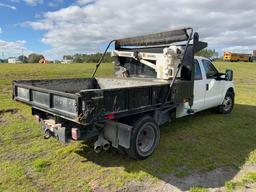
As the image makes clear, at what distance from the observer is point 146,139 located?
5.12 meters

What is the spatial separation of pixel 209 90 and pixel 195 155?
8.95 ft

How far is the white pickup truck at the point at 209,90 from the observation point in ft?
22.1

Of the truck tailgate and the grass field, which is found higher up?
the truck tailgate

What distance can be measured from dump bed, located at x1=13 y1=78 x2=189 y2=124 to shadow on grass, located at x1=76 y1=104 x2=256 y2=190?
100 cm

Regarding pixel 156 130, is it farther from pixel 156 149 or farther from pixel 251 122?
pixel 251 122

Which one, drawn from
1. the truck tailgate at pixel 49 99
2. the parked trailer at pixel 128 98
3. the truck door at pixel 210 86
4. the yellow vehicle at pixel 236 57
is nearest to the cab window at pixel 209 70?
the truck door at pixel 210 86

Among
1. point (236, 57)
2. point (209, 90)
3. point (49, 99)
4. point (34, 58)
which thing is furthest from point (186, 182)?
point (34, 58)

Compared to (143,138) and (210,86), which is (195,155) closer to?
(143,138)

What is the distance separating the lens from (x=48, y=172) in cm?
442

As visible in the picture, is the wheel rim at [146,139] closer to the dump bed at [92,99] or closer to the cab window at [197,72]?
the dump bed at [92,99]

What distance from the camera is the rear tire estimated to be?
462 cm

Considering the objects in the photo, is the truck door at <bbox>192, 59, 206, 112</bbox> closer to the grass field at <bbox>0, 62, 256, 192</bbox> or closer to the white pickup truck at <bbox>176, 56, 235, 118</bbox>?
the white pickup truck at <bbox>176, 56, 235, 118</bbox>

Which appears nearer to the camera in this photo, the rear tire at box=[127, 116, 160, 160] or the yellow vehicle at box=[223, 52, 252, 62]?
the rear tire at box=[127, 116, 160, 160]

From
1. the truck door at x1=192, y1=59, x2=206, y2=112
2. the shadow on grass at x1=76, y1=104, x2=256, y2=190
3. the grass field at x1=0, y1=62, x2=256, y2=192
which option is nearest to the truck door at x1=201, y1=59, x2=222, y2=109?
the truck door at x1=192, y1=59, x2=206, y2=112
